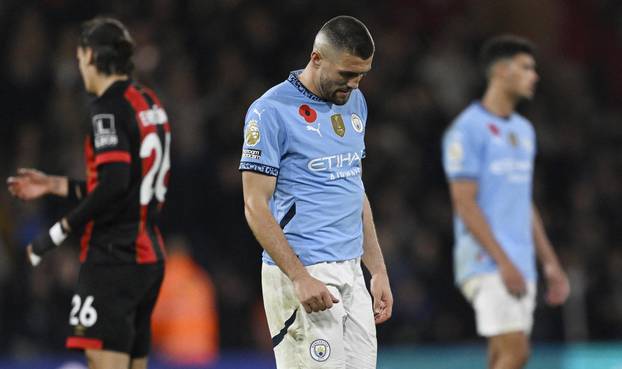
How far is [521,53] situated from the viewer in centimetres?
800

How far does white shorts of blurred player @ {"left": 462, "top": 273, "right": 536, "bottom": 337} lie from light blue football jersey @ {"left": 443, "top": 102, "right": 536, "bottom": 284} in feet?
0.28

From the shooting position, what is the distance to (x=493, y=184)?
775 centimetres

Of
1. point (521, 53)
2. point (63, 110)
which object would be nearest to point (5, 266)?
point (63, 110)

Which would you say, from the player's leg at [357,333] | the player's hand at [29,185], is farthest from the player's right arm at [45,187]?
the player's leg at [357,333]

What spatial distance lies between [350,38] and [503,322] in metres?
2.90

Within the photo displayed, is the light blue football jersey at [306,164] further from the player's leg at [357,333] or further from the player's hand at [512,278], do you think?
the player's hand at [512,278]

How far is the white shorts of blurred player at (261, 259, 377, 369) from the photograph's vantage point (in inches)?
210

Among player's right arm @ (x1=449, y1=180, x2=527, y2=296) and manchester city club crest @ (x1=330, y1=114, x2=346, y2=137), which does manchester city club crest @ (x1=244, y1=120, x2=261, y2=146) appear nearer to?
manchester city club crest @ (x1=330, y1=114, x2=346, y2=137)

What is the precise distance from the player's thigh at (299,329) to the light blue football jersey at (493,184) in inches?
98.8

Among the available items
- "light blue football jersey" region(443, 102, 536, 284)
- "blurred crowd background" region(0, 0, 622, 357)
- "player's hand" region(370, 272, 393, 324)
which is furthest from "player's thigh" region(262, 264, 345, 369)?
"blurred crowd background" region(0, 0, 622, 357)

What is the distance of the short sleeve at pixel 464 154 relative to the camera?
25.4ft

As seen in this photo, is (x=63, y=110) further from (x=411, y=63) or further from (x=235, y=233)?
(x=411, y=63)

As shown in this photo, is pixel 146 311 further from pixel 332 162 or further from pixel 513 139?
pixel 513 139

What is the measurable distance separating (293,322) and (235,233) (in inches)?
244
